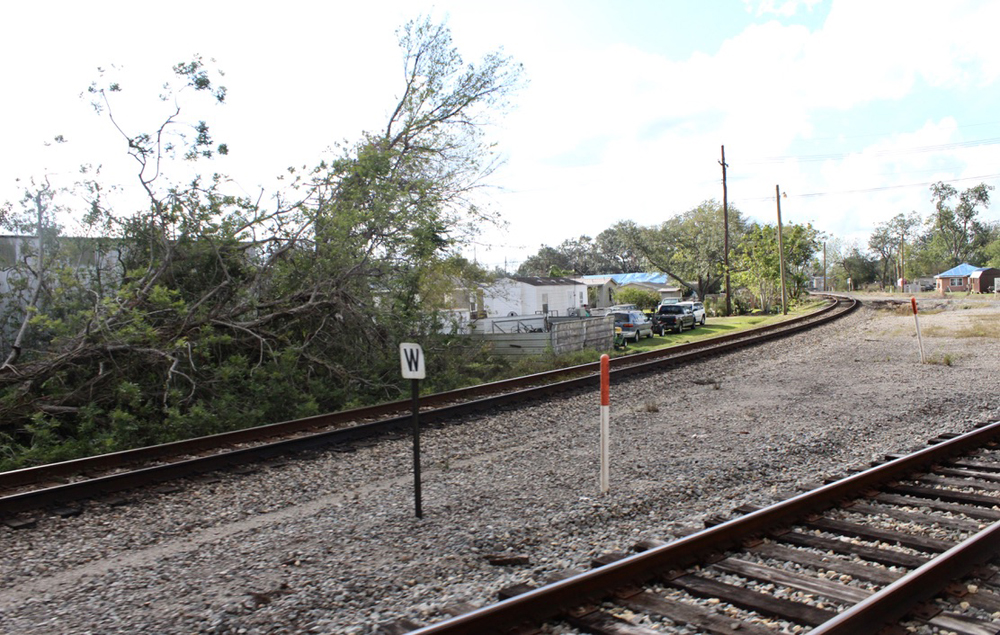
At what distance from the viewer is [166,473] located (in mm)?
7770

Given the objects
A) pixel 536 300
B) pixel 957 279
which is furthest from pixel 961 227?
pixel 536 300

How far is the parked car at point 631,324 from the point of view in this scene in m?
28.5

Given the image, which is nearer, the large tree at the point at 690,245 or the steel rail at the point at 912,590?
the steel rail at the point at 912,590

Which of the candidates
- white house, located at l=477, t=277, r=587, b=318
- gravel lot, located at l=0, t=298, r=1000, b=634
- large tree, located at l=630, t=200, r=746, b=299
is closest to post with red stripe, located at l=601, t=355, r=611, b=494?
gravel lot, located at l=0, t=298, r=1000, b=634

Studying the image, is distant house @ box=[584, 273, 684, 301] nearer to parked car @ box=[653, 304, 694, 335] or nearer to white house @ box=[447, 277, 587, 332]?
white house @ box=[447, 277, 587, 332]

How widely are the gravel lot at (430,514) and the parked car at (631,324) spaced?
16.3 meters

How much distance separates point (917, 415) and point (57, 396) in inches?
498

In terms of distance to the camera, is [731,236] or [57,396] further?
[731,236]

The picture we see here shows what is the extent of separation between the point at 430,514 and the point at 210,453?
160 inches

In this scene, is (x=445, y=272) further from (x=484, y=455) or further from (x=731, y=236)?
(x=731, y=236)

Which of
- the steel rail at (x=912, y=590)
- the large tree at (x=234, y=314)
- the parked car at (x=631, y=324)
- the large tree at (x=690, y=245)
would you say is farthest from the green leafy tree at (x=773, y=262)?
the steel rail at (x=912, y=590)

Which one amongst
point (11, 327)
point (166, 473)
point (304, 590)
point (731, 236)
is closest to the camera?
point (304, 590)

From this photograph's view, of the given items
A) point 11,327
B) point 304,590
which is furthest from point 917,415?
point 11,327

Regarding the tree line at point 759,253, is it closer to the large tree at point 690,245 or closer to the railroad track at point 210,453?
the large tree at point 690,245
